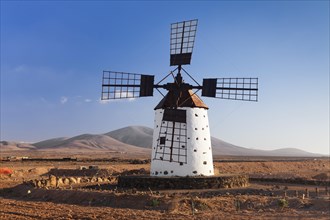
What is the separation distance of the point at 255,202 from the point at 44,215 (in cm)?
903

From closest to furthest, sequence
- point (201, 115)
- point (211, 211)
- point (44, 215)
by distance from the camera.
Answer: point (44, 215)
point (211, 211)
point (201, 115)

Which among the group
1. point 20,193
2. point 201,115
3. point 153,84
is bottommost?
point 20,193

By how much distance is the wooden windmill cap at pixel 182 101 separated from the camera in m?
24.2

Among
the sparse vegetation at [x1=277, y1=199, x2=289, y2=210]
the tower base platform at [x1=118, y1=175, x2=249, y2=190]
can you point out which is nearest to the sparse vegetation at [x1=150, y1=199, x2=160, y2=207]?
the tower base platform at [x1=118, y1=175, x2=249, y2=190]

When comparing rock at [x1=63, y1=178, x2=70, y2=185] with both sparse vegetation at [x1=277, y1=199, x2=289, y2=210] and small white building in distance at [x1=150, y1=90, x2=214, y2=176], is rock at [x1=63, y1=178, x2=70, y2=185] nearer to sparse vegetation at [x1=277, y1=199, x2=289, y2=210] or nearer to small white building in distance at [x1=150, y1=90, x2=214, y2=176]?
small white building in distance at [x1=150, y1=90, x2=214, y2=176]

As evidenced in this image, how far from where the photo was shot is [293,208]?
1684cm

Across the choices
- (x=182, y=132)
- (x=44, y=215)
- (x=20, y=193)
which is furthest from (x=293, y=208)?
(x=20, y=193)

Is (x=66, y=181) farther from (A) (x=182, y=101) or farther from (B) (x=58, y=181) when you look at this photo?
(A) (x=182, y=101)

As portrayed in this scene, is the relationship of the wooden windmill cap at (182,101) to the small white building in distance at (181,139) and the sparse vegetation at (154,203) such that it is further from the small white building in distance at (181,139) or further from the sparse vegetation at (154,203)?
the sparse vegetation at (154,203)

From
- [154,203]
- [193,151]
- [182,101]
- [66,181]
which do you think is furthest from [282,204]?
[66,181]

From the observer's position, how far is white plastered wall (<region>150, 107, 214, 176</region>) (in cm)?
2364

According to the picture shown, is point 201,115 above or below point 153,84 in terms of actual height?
below

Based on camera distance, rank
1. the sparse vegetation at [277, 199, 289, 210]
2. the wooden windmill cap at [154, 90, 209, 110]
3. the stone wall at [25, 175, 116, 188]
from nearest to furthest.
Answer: the sparse vegetation at [277, 199, 289, 210]
the wooden windmill cap at [154, 90, 209, 110]
the stone wall at [25, 175, 116, 188]

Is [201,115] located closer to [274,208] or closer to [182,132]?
[182,132]
